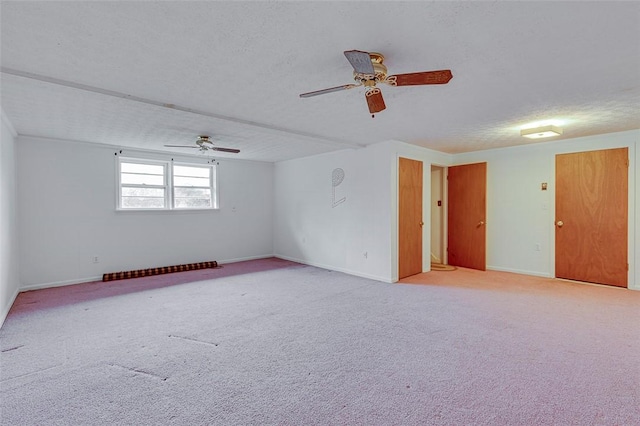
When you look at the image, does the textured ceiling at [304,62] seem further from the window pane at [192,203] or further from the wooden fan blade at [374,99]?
the window pane at [192,203]

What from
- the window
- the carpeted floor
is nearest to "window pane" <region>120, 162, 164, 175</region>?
the window

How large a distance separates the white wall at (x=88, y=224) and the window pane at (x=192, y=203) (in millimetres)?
175

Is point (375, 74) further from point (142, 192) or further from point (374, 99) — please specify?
point (142, 192)

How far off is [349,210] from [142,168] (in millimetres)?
3903

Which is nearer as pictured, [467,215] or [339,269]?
[339,269]

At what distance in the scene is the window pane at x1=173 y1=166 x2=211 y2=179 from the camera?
245 inches

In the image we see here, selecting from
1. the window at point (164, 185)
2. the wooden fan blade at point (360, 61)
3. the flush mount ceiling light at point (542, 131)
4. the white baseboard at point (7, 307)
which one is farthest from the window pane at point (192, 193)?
the flush mount ceiling light at point (542, 131)

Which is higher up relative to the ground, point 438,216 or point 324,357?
point 438,216

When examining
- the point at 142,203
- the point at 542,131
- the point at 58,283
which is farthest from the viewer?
the point at 142,203

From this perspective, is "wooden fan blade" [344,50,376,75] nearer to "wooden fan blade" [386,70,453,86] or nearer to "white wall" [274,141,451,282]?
"wooden fan blade" [386,70,453,86]

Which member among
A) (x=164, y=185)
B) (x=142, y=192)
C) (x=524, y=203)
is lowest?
(x=524, y=203)

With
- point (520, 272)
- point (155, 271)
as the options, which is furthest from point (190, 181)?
point (520, 272)

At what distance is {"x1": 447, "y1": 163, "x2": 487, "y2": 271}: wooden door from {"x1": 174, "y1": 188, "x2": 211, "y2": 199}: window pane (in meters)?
5.01

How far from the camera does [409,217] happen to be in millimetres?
5289
